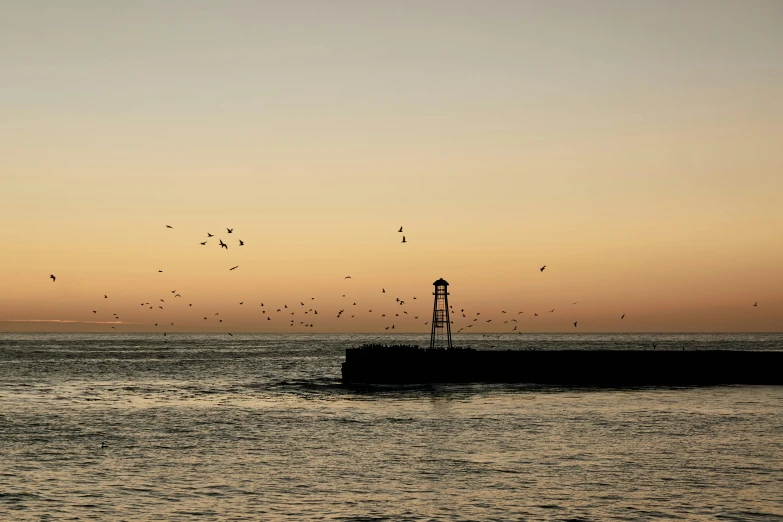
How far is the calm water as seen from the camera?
26.7m

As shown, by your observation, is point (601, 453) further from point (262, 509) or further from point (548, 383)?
point (548, 383)

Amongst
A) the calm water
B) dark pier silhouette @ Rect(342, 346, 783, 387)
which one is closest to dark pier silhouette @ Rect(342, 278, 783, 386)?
dark pier silhouette @ Rect(342, 346, 783, 387)

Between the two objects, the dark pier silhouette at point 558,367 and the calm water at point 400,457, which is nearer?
the calm water at point 400,457

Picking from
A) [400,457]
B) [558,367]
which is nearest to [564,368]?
[558,367]

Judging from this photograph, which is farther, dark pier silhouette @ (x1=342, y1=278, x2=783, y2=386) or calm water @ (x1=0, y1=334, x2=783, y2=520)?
dark pier silhouette @ (x1=342, y1=278, x2=783, y2=386)

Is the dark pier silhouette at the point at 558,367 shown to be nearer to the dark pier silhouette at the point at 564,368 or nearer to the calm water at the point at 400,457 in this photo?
the dark pier silhouette at the point at 564,368

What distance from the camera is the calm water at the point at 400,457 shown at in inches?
1052

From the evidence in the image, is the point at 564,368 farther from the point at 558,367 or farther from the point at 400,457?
the point at 400,457

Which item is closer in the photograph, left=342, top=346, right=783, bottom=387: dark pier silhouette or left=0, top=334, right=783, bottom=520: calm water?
left=0, top=334, right=783, bottom=520: calm water

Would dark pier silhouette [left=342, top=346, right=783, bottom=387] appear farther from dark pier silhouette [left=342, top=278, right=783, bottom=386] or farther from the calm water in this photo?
the calm water

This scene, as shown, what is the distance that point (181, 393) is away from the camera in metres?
75.5

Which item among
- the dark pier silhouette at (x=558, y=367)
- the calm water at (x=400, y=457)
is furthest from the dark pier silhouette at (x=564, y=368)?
the calm water at (x=400, y=457)

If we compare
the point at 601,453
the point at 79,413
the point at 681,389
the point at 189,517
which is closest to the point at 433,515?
the point at 189,517

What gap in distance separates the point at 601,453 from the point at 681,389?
3912 cm
